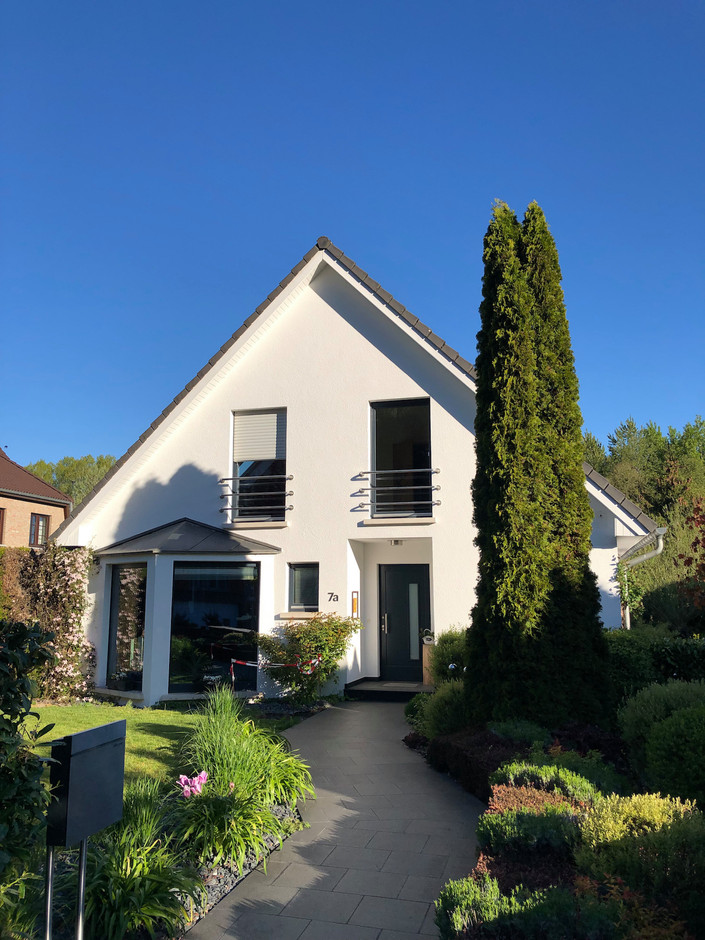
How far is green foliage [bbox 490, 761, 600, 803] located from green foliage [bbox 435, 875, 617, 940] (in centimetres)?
171

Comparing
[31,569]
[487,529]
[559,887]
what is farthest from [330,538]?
[559,887]

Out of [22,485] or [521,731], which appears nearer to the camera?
[521,731]

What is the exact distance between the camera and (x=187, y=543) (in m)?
13.2

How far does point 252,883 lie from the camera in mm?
4770

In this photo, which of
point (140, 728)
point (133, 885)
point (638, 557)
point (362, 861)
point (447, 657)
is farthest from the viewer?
point (638, 557)

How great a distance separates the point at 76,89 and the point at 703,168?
11.0 metres

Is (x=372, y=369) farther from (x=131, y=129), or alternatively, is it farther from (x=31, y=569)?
(x=31, y=569)

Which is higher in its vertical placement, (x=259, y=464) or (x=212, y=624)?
(x=259, y=464)

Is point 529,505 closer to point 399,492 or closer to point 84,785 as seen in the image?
point 399,492

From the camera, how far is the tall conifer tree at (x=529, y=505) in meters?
7.51

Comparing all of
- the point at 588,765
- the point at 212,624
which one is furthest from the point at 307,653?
the point at 588,765

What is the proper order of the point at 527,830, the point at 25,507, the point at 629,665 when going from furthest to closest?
→ the point at 25,507 < the point at 629,665 < the point at 527,830

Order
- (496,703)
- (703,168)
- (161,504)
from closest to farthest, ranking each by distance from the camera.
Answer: (496,703), (703,168), (161,504)

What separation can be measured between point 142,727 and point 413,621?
6284 millimetres
